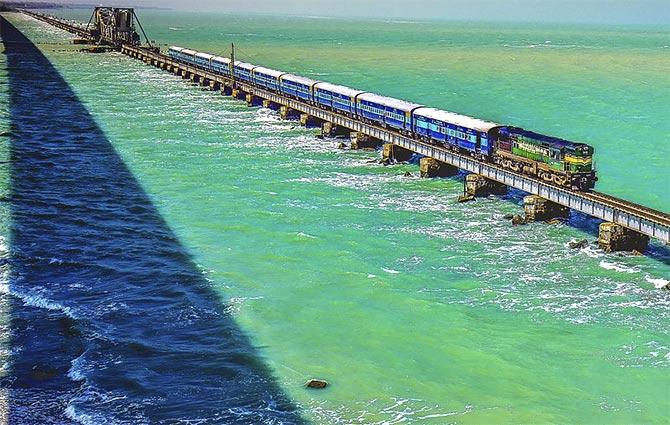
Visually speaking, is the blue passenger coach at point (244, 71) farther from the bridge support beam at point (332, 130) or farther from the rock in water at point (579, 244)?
the rock in water at point (579, 244)

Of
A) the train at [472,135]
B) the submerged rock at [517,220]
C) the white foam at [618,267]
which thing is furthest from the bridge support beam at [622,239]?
the submerged rock at [517,220]

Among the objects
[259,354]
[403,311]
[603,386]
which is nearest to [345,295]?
[403,311]

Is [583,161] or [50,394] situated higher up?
[583,161]

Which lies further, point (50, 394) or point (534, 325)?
point (534, 325)

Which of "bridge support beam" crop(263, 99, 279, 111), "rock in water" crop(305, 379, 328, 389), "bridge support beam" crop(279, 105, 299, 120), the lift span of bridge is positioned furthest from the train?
"rock in water" crop(305, 379, 328, 389)

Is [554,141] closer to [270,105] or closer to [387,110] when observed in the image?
[387,110]

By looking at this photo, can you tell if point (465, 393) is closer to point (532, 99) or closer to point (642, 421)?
point (642, 421)
